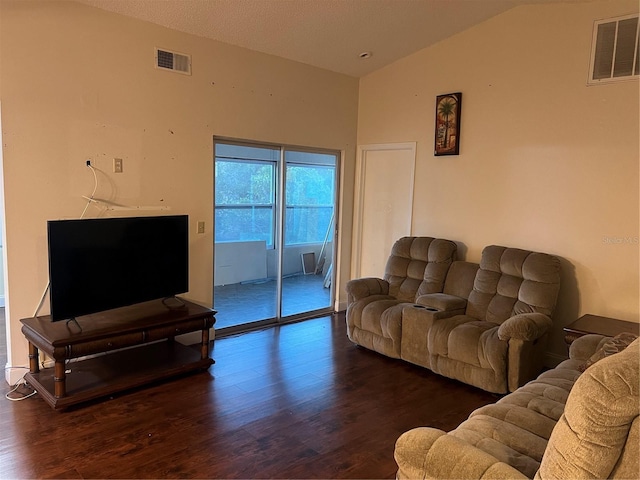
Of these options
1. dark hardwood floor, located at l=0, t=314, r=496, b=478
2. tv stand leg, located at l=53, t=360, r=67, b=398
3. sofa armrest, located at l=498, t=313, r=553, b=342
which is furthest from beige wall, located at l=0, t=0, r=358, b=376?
sofa armrest, located at l=498, t=313, r=553, b=342

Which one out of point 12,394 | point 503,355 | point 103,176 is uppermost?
point 103,176

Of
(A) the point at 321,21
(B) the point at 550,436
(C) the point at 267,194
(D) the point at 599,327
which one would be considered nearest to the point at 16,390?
(C) the point at 267,194

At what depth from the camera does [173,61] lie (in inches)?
156

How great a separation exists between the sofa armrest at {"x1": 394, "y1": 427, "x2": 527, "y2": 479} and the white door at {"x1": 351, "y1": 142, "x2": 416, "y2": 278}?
11.3 ft

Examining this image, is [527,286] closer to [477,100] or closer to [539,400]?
[539,400]

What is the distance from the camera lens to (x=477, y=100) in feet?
14.7

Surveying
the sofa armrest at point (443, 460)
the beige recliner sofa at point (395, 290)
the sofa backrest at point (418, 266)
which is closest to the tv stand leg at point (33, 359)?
the beige recliner sofa at point (395, 290)

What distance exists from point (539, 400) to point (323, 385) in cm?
163

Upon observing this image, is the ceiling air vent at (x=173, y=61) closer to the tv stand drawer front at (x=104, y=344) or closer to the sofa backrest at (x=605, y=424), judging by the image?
the tv stand drawer front at (x=104, y=344)

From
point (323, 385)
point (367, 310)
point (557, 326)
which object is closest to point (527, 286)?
point (557, 326)

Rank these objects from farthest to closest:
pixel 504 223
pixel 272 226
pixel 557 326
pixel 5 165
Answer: pixel 272 226 < pixel 504 223 < pixel 557 326 < pixel 5 165

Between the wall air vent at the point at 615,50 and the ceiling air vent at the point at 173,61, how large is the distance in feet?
10.8

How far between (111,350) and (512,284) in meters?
3.10

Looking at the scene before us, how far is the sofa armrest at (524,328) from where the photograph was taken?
3.30 meters
